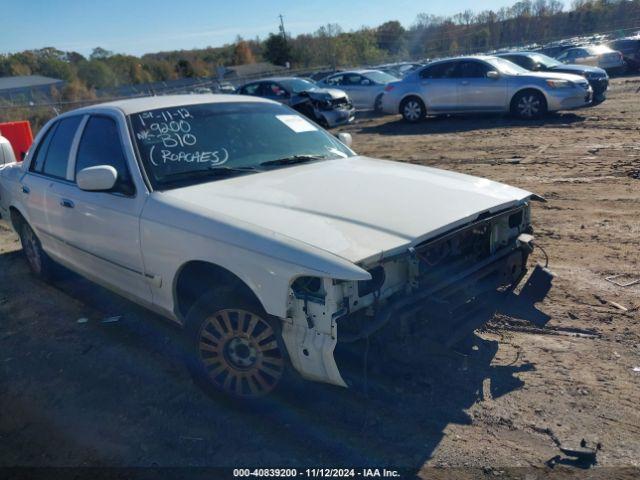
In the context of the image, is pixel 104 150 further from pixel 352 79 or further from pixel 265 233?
pixel 352 79

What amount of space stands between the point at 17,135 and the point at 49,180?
26.6ft

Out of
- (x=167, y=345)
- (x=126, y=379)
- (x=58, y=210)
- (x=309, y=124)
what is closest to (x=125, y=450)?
(x=126, y=379)

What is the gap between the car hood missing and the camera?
290 centimetres

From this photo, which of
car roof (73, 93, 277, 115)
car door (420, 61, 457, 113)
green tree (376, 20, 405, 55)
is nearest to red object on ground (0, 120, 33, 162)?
car roof (73, 93, 277, 115)

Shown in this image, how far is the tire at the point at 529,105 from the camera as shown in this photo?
13.2 metres

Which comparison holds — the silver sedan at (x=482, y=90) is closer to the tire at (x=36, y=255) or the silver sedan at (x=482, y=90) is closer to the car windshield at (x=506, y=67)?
the car windshield at (x=506, y=67)

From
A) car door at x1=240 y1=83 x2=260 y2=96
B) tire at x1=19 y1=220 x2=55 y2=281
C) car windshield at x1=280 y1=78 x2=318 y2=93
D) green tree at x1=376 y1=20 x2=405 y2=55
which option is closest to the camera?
tire at x1=19 y1=220 x2=55 y2=281

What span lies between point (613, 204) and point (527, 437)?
4.63 metres

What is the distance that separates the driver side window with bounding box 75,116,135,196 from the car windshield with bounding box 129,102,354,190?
16cm

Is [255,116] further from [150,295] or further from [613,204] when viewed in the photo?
[613,204]

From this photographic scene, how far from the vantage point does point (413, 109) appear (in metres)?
15.3


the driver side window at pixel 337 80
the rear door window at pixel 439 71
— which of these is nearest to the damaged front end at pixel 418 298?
the rear door window at pixel 439 71

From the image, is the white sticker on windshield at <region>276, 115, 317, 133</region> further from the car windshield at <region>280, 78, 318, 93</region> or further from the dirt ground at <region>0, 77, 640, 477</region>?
the car windshield at <region>280, 78, 318, 93</region>

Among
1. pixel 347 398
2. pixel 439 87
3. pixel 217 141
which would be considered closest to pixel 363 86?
pixel 439 87
